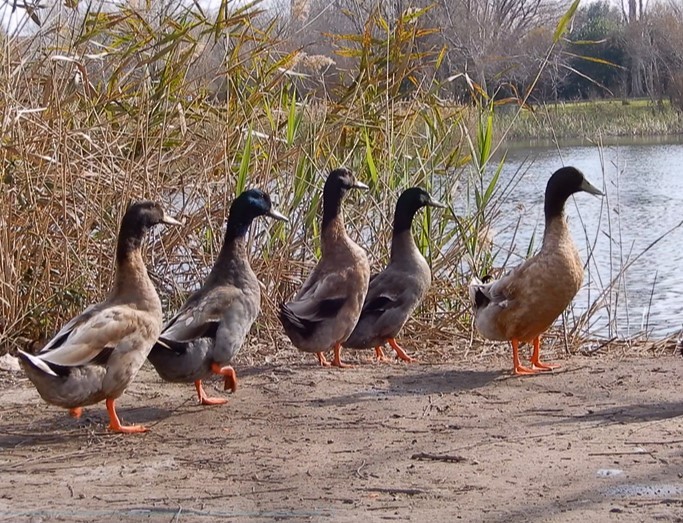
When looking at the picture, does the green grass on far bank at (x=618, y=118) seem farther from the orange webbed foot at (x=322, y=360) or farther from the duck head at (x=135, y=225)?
the duck head at (x=135, y=225)

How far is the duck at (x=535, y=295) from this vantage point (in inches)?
235

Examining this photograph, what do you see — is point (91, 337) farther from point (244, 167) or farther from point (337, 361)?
point (244, 167)

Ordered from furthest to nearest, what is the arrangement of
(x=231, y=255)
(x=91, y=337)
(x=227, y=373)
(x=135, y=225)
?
(x=231, y=255), (x=227, y=373), (x=135, y=225), (x=91, y=337)

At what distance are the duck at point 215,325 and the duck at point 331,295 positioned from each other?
40 centimetres

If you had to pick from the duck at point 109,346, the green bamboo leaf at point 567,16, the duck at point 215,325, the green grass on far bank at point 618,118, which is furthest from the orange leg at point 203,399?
the green grass on far bank at point 618,118

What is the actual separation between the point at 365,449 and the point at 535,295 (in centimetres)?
191

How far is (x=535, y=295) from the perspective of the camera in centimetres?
597

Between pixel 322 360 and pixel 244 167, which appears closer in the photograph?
pixel 322 360

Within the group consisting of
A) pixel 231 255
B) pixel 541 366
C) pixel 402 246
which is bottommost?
pixel 541 366

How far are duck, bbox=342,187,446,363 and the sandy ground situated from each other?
0.48 meters

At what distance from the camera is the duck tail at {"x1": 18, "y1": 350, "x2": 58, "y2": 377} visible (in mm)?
4301

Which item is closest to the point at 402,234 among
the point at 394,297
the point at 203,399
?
the point at 394,297

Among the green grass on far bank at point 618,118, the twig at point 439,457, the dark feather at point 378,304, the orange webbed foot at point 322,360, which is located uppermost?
the green grass on far bank at point 618,118

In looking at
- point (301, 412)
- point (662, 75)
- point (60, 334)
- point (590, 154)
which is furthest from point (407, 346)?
point (662, 75)
